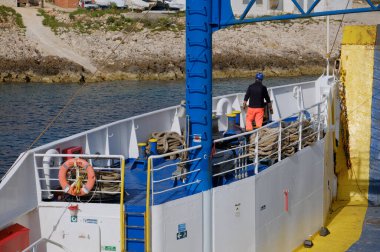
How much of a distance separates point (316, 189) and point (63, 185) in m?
5.80

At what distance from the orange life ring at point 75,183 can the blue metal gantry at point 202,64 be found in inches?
60.1

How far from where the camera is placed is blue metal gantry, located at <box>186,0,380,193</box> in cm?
906

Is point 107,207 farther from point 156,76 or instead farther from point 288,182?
point 156,76

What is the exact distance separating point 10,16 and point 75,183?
56696 mm

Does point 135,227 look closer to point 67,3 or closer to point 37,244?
point 37,244

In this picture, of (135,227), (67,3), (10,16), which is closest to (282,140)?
(135,227)

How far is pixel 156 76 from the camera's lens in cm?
5638

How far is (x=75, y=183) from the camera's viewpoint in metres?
8.62

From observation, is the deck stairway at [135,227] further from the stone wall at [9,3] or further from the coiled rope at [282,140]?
the stone wall at [9,3]

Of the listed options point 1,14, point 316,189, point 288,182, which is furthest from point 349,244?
point 1,14

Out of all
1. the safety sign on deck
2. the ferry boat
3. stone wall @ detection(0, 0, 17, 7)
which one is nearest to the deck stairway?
the ferry boat

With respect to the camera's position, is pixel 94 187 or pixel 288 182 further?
pixel 288 182

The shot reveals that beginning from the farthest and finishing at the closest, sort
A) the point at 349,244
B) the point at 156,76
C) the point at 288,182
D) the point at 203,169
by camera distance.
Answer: the point at 156,76, the point at 349,244, the point at 288,182, the point at 203,169

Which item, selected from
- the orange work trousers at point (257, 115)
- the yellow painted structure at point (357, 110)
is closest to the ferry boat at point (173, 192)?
the orange work trousers at point (257, 115)
